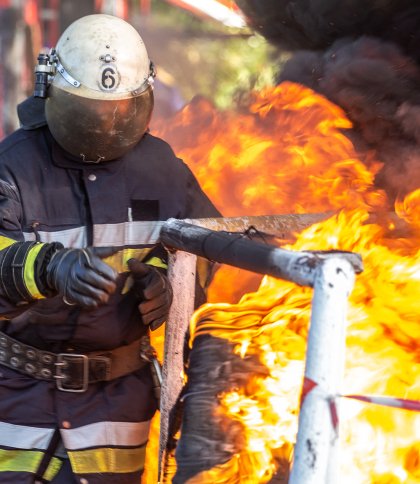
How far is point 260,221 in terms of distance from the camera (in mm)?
2684

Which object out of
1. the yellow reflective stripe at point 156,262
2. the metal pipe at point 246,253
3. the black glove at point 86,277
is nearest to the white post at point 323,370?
the metal pipe at point 246,253

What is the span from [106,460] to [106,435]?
9 cm

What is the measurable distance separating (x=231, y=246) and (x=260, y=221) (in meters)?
0.52

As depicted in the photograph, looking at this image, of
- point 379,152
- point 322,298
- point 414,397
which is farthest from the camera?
point 379,152

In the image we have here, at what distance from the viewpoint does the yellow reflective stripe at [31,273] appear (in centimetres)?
238

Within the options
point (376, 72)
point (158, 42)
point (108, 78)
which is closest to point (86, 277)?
point (108, 78)

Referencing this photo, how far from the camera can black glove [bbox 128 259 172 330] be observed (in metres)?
2.61

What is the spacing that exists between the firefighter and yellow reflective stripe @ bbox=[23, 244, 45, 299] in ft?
0.76

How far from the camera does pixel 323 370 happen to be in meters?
1.75

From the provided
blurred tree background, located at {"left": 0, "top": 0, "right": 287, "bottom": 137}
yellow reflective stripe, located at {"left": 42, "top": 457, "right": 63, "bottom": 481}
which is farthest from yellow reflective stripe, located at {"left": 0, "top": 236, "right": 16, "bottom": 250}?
blurred tree background, located at {"left": 0, "top": 0, "right": 287, "bottom": 137}

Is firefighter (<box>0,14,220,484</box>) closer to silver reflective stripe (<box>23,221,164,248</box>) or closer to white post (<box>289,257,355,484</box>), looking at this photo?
silver reflective stripe (<box>23,221,164,248</box>)

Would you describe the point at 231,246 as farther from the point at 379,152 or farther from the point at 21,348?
the point at 379,152

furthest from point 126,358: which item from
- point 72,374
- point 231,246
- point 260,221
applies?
point 231,246

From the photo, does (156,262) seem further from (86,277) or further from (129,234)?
(86,277)
